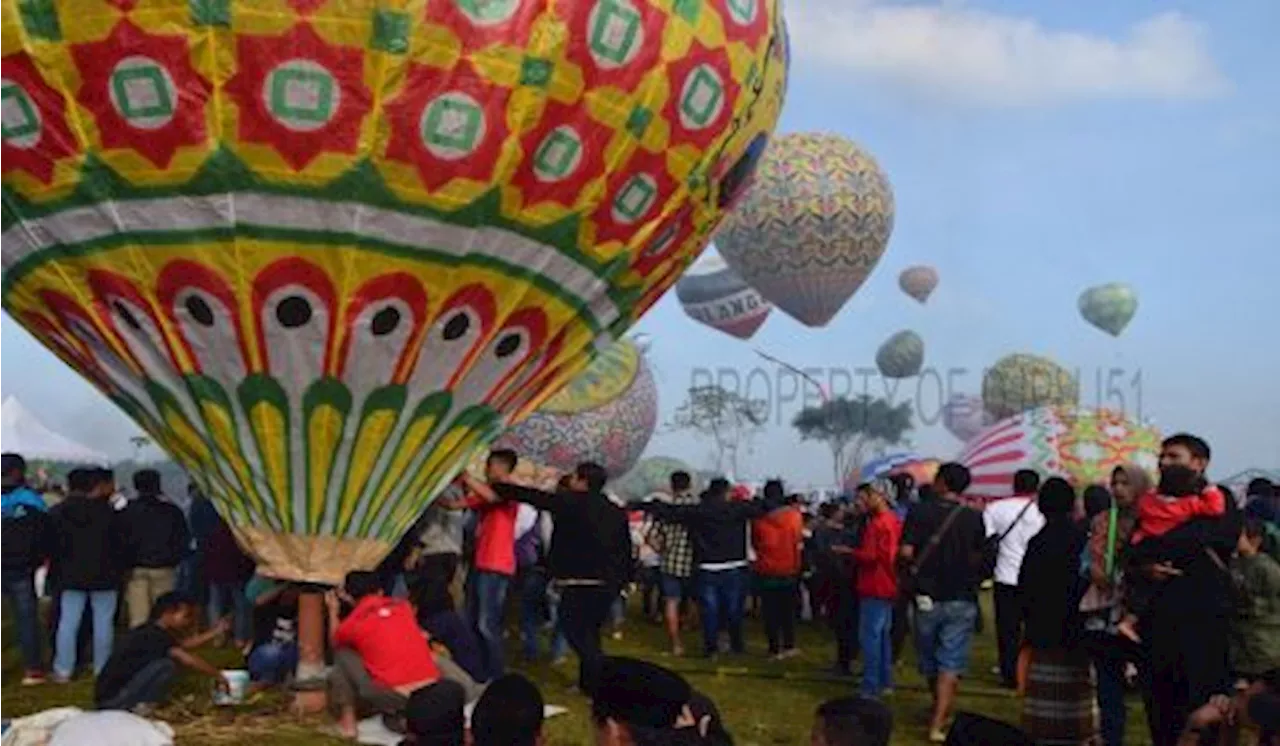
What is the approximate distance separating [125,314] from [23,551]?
3096mm

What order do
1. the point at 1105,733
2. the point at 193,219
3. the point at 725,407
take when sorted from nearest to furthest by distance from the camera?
the point at 1105,733 → the point at 193,219 → the point at 725,407

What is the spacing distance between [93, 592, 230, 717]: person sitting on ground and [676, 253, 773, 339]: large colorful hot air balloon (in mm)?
56489

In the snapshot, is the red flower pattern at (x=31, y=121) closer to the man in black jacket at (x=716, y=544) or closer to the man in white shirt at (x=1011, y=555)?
the man in black jacket at (x=716, y=544)

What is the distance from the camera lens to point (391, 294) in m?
10.2

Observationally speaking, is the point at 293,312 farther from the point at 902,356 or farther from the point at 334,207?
the point at 902,356

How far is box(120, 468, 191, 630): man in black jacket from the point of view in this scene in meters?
12.7

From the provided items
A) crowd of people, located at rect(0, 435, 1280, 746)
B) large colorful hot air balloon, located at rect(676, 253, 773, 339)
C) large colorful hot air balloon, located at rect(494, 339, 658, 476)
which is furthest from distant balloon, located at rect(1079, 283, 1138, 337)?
crowd of people, located at rect(0, 435, 1280, 746)

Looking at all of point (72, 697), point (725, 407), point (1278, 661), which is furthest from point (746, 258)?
point (725, 407)

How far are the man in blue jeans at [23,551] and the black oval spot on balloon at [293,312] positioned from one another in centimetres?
367

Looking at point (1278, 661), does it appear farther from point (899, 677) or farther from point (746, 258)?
point (746, 258)

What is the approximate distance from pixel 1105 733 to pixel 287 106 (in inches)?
242

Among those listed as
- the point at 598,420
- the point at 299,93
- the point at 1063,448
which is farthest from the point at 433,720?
the point at 598,420

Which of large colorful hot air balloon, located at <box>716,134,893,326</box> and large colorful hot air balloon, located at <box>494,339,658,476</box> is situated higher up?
large colorful hot air balloon, located at <box>716,134,893,326</box>

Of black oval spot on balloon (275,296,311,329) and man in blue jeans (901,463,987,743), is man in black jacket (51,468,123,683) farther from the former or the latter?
man in blue jeans (901,463,987,743)
